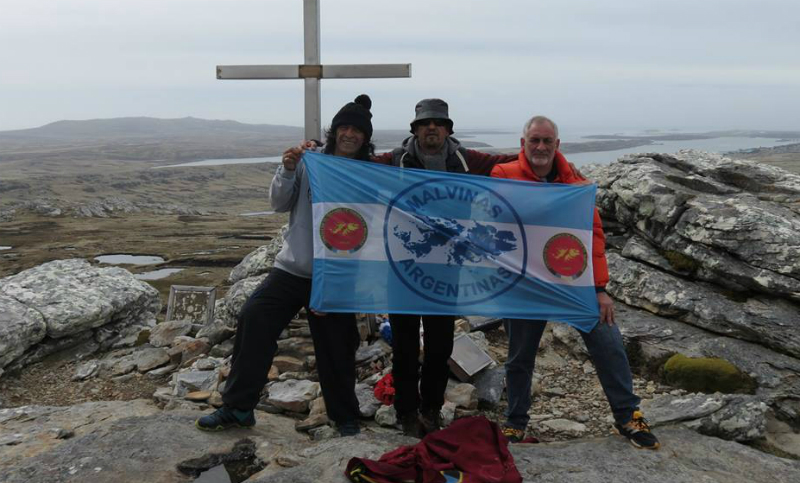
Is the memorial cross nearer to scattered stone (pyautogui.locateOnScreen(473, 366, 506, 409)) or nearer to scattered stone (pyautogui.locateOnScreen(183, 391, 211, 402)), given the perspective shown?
scattered stone (pyautogui.locateOnScreen(183, 391, 211, 402))

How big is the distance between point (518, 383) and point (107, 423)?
4.04 meters

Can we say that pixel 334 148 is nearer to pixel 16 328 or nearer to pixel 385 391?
pixel 385 391

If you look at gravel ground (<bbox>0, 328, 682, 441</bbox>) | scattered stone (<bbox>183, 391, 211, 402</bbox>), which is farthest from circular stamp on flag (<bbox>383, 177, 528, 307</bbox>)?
scattered stone (<bbox>183, 391, 211, 402</bbox>)

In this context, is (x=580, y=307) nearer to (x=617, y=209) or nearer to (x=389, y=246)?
(x=389, y=246)

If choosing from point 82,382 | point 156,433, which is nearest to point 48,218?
point 82,382

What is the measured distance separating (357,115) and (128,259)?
95.8 feet

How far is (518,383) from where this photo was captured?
216 inches

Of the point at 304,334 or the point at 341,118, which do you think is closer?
the point at 341,118

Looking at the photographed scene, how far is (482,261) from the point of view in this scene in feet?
18.6

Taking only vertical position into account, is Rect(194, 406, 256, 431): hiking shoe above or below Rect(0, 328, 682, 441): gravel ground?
above

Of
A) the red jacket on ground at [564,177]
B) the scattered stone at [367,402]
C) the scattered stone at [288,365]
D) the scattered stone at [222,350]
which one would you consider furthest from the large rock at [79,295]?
the red jacket on ground at [564,177]

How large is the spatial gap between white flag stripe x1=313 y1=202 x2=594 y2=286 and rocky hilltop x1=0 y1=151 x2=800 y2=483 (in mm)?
1584

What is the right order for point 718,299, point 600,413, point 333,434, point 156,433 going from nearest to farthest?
1. point 156,433
2. point 333,434
3. point 600,413
4. point 718,299

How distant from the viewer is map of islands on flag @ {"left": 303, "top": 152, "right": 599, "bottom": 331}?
18.1 ft
